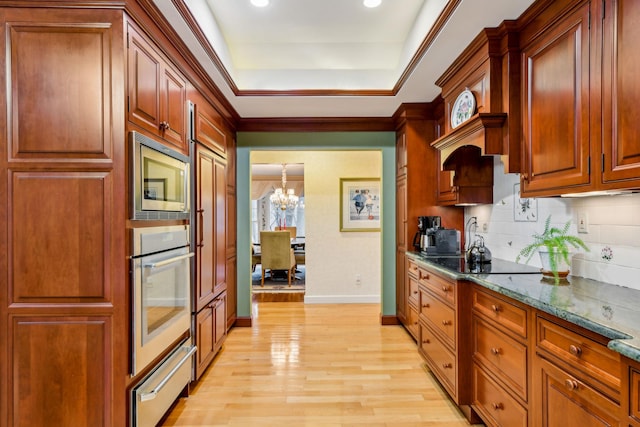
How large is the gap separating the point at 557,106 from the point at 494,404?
63.3 inches

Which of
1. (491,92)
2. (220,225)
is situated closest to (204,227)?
(220,225)

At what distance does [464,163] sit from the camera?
291cm

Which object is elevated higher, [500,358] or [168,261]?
[168,261]

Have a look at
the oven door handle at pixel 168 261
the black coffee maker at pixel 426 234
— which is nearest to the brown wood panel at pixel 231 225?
the oven door handle at pixel 168 261

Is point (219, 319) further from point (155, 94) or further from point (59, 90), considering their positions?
point (59, 90)

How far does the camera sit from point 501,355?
1.78 meters

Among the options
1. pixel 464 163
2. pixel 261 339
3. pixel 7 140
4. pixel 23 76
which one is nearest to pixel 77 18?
pixel 23 76

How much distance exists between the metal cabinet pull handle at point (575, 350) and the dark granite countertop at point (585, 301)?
0.11 meters

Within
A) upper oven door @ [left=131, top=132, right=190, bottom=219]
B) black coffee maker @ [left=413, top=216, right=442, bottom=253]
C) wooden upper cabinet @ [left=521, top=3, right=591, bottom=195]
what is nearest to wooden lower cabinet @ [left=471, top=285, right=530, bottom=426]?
wooden upper cabinet @ [left=521, top=3, right=591, bottom=195]

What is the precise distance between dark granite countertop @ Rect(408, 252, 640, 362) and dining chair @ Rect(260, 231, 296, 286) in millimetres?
4267

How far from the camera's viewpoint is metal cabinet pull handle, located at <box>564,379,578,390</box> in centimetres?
126

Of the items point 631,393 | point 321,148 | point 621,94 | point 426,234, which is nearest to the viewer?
point 631,393

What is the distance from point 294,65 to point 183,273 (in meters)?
2.24

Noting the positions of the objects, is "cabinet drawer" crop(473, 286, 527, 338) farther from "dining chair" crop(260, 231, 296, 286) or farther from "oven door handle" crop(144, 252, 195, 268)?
"dining chair" crop(260, 231, 296, 286)
